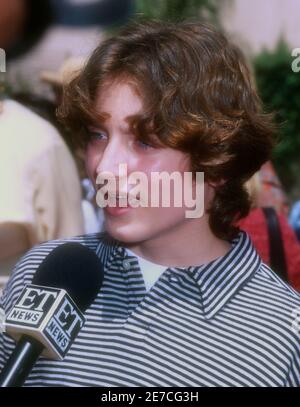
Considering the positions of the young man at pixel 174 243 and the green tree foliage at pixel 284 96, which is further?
the green tree foliage at pixel 284 96

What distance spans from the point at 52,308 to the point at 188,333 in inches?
7.2

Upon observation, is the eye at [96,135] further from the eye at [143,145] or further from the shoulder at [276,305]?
the shoulder at [276,305]

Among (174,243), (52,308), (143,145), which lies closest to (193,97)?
(143,145)

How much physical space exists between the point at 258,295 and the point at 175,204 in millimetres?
152

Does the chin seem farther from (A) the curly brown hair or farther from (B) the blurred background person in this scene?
(B) the blurred background person

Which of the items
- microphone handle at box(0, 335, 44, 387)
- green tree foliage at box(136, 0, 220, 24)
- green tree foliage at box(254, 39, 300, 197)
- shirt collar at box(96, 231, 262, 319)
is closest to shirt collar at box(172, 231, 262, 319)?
shirt collar at box(96, 231, 262, 319)

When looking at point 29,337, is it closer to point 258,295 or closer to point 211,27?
point 258,295

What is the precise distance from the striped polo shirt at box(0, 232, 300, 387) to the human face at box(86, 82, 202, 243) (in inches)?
2.7

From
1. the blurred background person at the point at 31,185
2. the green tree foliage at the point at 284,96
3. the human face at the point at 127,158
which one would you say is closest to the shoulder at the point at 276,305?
the human face at the point at 127,158

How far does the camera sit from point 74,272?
833 mm

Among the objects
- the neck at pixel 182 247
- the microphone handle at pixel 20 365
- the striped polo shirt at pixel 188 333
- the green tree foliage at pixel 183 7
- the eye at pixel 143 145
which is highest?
the green tree foliage at pixel 183 7

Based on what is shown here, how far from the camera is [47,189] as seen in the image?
1.15m

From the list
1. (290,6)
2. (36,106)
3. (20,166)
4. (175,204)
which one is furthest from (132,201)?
(290,6)

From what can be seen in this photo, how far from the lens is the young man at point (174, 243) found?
810 millimetres
